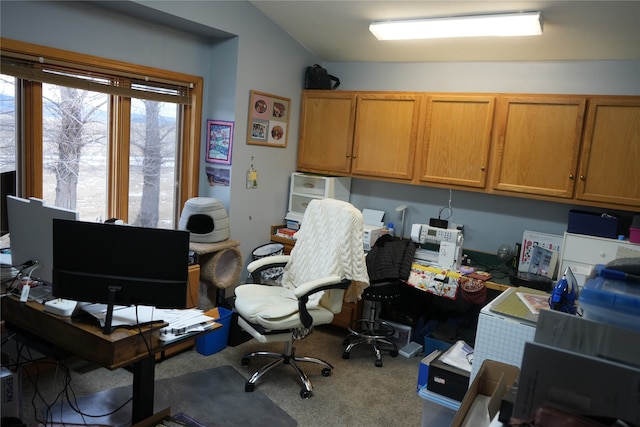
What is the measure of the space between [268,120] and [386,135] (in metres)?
0.99

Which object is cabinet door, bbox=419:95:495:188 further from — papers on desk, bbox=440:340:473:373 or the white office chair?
papers on desk, bbox=440:340:473:373

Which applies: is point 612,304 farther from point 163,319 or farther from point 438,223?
point 438,223

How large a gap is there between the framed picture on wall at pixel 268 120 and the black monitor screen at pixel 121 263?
6.58ft

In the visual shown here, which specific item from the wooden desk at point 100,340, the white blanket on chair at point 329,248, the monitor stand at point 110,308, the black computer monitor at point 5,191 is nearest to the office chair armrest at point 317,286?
the white blanket on chair at point 329,248

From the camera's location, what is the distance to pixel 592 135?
319cm

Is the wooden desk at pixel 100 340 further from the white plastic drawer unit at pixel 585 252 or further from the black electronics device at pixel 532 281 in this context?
the white plastic drawer unit at pixel 585 252

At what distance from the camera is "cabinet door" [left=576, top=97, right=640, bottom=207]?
121 inches

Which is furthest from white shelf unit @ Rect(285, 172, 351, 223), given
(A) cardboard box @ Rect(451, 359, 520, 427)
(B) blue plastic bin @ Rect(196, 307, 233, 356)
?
(A) cardboard box @ Rect(451, 359, 520, 427)

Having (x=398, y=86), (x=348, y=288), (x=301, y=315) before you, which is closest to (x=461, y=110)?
(x=398, y=86)

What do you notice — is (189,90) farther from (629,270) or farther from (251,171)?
(629,270)

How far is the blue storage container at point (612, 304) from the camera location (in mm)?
1323

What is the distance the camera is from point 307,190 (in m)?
4.27

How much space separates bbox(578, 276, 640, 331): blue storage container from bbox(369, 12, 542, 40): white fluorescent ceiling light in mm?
2020

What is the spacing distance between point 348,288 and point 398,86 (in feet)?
6.40
